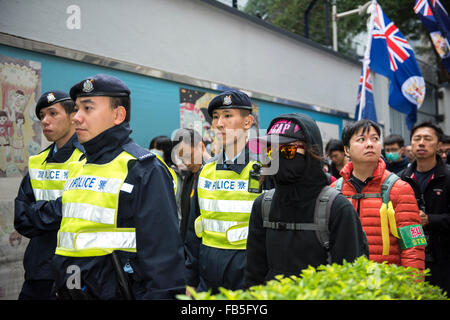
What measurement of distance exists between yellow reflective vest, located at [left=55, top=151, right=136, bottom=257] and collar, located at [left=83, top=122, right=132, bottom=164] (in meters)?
0.08

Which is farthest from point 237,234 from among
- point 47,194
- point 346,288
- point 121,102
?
point 346,288

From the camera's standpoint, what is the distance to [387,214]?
3373mm

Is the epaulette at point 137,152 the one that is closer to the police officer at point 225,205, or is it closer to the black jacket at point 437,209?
the police officer at point 225,205

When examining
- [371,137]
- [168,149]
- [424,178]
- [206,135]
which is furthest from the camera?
[206,135]

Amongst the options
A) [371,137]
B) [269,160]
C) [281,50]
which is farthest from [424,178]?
[281,50]

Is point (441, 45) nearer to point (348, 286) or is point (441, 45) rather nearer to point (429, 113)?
point (348, 286)

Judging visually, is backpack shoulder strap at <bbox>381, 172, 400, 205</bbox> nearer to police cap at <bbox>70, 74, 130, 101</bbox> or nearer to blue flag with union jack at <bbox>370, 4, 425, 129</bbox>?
police cap at <bbox>70, 74, 130, 101</bbox>

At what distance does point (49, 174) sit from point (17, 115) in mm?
2306

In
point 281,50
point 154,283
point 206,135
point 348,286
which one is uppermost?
point 281,50

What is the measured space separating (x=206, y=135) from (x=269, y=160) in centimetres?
575

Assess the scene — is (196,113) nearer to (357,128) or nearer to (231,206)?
(357,128)

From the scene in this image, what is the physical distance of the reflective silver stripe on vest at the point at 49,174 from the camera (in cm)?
350

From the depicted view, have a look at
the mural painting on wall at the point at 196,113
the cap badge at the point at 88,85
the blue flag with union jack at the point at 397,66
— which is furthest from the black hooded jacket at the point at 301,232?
the blue flag with union jack at the point at 397,66

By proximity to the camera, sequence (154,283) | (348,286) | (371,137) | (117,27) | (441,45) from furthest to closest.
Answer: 1. (441,45)
2. (117,27)
3. (371,137)
4. (154,283)
5. (348,286)
